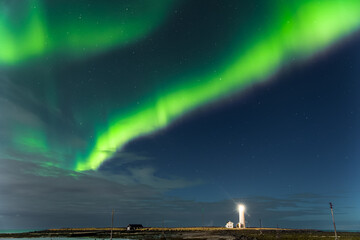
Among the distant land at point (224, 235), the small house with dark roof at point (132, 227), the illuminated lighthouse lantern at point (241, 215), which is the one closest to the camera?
the distant land at point (224, 235)

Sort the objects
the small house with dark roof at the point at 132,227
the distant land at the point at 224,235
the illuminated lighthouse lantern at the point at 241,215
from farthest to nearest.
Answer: the small house with dark roof at the point at 132,227
the illuminated lighthouse lantern at the point at 241,215
the distant land at the point at 224,235

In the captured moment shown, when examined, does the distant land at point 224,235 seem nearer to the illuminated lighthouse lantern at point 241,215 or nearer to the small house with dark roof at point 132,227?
the illuminated lighthouse lantern at point 241,215

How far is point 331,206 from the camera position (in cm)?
6738

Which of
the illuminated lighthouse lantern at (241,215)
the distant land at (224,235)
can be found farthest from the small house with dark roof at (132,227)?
the illuminated lighthouse lantern at (241,215)

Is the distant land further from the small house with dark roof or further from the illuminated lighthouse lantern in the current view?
the small house with dark roof

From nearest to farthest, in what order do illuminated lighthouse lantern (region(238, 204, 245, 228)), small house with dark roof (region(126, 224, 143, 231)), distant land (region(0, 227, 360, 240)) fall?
distant land (region(0, 227, 360, 240)) < illuminated lighthouse lantern (region(238, 204, 245, 228)) < small house with dark roof (region(126, 224, 143, 231))

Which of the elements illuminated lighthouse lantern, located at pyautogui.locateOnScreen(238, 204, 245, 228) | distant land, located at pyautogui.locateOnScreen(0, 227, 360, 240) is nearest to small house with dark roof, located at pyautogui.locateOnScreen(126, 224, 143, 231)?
distant land, located at pyautogui.locateOnScreen(0, 227, 360, 240)

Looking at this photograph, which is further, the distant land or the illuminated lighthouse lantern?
the illuminated lighthouse lantern

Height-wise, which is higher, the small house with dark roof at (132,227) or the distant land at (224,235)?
the distant land at (224,235)

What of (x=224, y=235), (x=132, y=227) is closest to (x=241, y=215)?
(x=132, y=227)

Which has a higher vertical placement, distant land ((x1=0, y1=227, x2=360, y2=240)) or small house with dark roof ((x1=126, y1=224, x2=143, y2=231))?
distant land ((x1=0, y1=227, x2=360, y2=240))

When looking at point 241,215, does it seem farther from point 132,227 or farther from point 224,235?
point 224,235

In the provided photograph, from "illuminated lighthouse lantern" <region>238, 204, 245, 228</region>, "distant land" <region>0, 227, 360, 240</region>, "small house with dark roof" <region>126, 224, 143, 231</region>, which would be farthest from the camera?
"small house with dark roof" <region>126, 224, 143, 231</region>

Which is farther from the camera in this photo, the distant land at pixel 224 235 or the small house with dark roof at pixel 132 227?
the small house with dark roof at pixel 132 227
